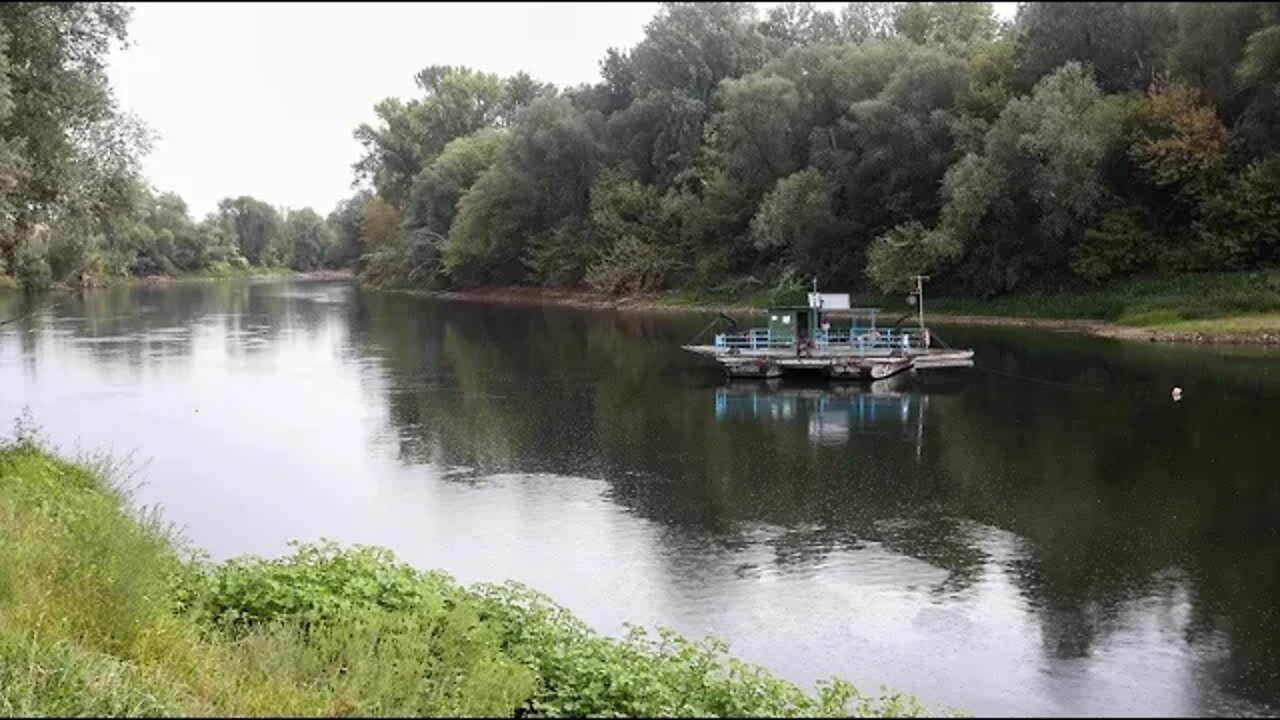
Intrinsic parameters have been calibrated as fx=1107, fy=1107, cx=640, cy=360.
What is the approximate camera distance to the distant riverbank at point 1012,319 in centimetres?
4269

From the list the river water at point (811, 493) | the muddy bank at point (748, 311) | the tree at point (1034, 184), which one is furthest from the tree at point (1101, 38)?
the muddy bank at point (748, 311)

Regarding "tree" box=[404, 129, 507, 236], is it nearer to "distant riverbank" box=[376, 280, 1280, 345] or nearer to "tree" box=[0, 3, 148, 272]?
"distant riverbank" box=[376, 280, 1280, 345]

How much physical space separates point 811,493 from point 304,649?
13.4m

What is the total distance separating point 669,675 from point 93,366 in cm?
3842

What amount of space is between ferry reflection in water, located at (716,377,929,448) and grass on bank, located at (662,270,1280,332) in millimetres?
15261

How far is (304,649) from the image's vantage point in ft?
32.3

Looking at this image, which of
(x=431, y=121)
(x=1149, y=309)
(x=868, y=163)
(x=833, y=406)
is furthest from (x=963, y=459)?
(x=431, y=121)

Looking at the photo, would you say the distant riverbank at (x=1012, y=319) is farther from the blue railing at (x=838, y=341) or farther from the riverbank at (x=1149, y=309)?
the blue railing at (x=838, y=341)

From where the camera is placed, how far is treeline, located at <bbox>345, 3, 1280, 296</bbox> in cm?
4450

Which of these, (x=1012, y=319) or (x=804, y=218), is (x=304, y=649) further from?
(x=804, y=218)

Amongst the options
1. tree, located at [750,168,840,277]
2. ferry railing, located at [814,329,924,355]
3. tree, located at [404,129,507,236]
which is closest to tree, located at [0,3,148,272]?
ferry railing, located at [814,329,924,355]

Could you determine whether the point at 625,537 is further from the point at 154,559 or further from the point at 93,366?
the point at 93,366

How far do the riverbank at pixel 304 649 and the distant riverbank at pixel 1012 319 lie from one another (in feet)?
121

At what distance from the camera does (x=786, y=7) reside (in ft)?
267
